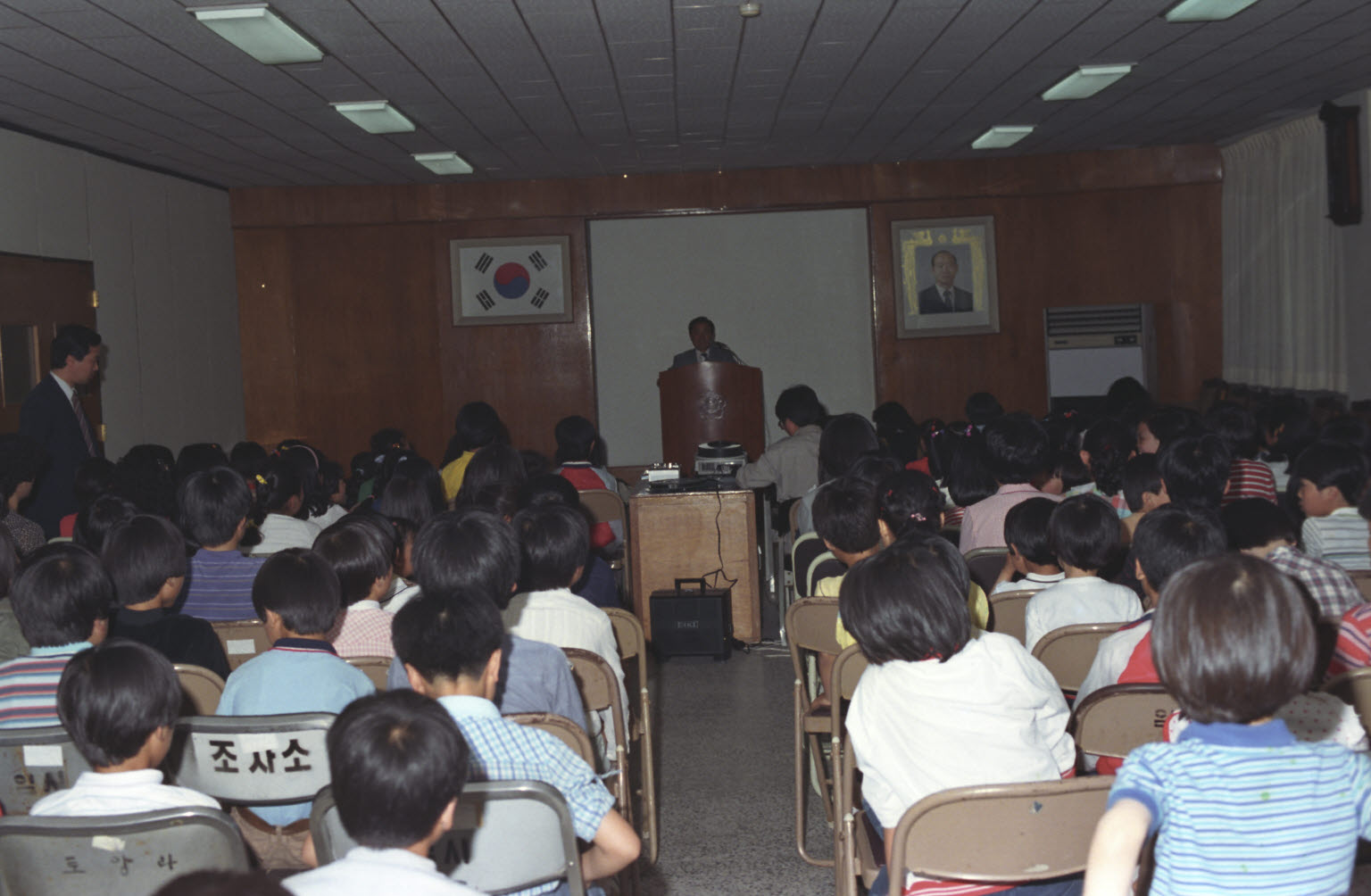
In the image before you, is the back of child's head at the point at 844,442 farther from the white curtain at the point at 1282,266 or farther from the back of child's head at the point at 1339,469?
the white curtain at the point at 1282,266

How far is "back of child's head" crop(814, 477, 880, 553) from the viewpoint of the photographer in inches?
139

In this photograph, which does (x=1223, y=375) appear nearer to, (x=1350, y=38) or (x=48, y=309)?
(x=1350, y=38)

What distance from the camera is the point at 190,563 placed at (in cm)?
363

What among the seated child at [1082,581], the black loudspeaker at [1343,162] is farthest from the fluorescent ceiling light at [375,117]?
the black loudspeaker at [1343,162]

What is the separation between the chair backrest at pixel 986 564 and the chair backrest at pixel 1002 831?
79.9 inches

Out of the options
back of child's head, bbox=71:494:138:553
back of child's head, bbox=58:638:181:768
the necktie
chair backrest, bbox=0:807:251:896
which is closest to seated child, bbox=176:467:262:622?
back of child's head, bbox=71:494:138:553

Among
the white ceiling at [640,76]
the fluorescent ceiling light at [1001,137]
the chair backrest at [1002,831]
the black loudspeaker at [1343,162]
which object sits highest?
the fluorescent ceiling light at [1001,137]

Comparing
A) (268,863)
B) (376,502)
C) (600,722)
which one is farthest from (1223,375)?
(268,863)

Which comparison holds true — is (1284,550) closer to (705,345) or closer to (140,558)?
(140,558)

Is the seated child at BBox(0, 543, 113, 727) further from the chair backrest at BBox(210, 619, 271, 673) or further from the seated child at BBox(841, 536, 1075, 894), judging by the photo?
the seated child at BBox(841, 536, 1075, 894)

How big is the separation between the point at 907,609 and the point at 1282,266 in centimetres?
800

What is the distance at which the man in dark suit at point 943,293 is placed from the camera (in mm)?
10219

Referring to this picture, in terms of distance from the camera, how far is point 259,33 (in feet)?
16.7

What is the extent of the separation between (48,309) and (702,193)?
5.18m
